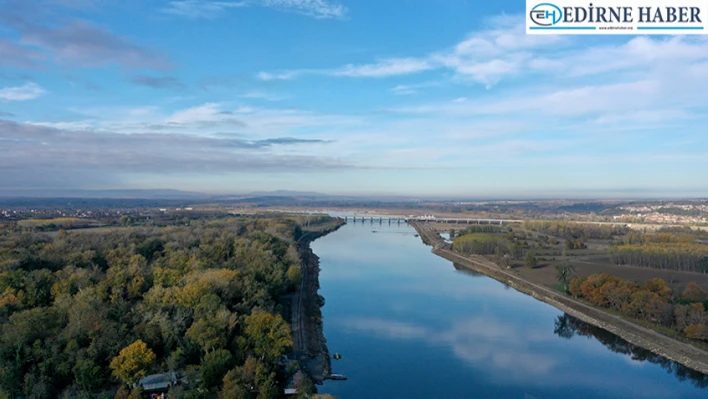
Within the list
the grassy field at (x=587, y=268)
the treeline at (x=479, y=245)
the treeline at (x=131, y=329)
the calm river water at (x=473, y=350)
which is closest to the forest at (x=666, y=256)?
the grassy field at (x=587, y=268)

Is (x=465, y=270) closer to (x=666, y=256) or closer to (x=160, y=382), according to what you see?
(x=666, y=256)

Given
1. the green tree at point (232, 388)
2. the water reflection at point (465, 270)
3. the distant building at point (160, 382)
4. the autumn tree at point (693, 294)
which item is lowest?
the water reflection at point (465, 270)

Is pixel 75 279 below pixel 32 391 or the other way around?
the other way around

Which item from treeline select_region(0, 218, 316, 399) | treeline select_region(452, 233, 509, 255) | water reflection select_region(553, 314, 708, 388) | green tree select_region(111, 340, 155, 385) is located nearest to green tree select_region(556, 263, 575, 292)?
water reflection select_region(553, 314, 708, 388)

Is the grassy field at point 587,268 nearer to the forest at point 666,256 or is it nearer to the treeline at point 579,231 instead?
the forest at point 666,256

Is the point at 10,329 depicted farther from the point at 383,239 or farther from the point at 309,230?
the point at 309,230

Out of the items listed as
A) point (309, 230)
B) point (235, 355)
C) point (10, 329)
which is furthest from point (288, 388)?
point (309, 230)
